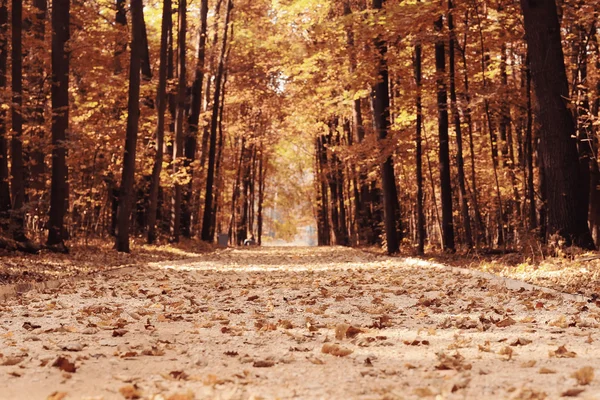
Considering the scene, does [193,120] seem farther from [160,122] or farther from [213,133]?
[160,122]

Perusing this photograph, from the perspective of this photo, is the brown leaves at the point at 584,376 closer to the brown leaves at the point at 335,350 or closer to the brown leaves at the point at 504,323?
the brown leaves at the point at 335,350

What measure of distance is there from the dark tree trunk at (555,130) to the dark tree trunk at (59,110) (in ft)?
33.3

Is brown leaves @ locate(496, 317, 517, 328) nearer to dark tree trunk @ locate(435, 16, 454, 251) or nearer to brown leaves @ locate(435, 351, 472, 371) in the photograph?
brown leaves @ locate(435, 351, 472, 371)

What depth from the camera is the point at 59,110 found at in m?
16.5

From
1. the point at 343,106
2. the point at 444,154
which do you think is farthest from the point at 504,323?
the point at 343,106

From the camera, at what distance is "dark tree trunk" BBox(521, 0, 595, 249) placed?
12.3 meters

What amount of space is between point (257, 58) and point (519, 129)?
14.8m

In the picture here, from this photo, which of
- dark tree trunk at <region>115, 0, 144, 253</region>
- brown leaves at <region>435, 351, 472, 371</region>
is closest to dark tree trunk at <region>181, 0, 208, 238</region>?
dark tree trunk at <region>115, 0, 144, 253</region>

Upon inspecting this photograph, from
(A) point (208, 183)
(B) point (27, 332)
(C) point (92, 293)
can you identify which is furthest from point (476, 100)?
(A) point (208, 183)

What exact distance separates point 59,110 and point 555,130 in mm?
10651

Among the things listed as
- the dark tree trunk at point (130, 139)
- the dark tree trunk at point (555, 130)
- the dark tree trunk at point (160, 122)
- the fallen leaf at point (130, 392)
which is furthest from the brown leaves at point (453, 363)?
the dark tree trunk at point (160, 122)

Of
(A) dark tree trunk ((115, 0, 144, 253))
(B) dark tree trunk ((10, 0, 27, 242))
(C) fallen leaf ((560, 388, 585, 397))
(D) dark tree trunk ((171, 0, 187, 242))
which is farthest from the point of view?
(D) dark tree trunk ((171, 0, 187, 242))

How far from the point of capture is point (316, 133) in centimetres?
3872

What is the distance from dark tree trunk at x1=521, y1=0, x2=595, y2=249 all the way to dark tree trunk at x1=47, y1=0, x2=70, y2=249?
33.3 feet
